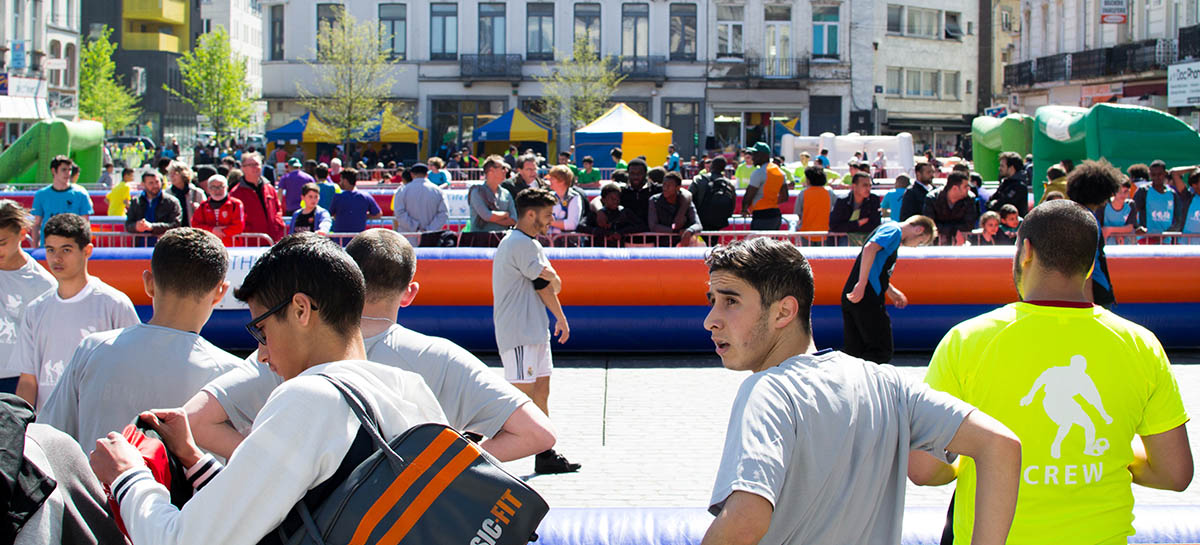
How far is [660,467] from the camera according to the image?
725 centimetres

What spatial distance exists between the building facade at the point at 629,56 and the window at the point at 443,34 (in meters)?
0.04

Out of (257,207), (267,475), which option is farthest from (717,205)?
(267,475)

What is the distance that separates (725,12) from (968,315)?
→ 40519mm

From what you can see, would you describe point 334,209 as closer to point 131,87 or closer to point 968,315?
point 968,315

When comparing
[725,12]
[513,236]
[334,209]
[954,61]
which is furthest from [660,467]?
[954,61]

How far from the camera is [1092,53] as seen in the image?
4284 cm

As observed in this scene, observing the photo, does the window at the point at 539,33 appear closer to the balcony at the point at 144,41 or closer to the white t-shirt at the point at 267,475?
the balcony at the point at 144,41

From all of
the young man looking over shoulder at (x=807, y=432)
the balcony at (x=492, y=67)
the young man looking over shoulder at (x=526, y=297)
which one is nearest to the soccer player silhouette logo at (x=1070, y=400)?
the young man looking over shoulder at (x=807, y=432)

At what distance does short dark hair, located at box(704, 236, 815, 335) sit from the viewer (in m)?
2.73

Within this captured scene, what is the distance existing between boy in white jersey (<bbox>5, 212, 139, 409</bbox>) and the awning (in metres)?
43.0

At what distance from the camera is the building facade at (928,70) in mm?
52938

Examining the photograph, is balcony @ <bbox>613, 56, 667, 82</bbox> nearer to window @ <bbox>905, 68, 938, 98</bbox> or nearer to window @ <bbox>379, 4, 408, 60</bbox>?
window @ <bbox>379, 4, 408, 60</bbox>

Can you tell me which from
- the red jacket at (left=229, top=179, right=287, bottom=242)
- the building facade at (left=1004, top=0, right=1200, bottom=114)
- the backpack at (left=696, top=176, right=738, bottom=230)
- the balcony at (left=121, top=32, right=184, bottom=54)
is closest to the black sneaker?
the red jacket at (left=229, top=179, right=287, bottom=242)

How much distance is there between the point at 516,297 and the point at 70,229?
275 cm
